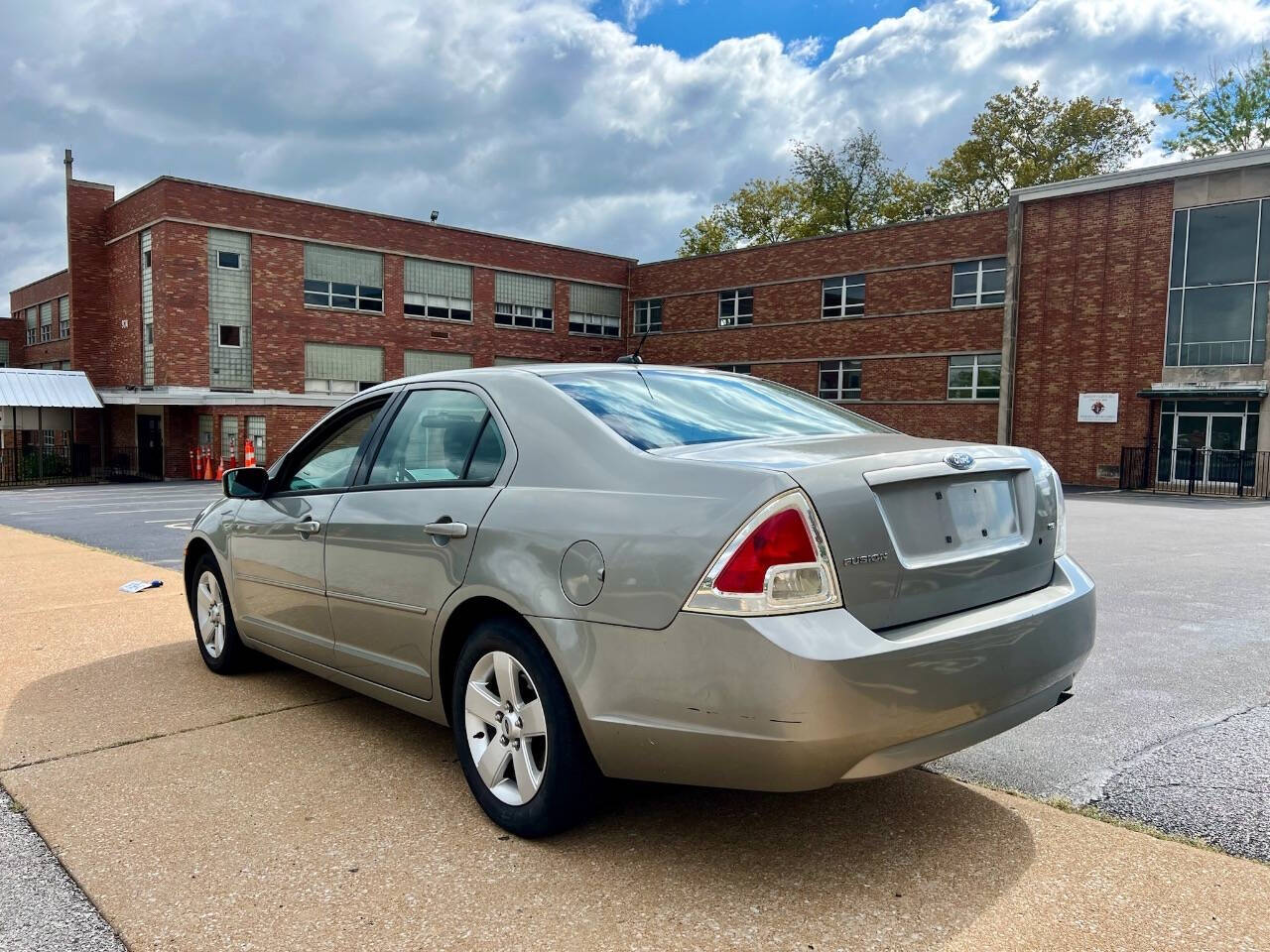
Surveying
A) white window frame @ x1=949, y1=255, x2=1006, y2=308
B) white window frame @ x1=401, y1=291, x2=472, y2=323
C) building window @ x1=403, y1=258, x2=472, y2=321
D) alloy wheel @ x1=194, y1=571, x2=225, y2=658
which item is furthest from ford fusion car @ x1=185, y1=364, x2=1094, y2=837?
building window @ x1=403, y1=258, x2=472, y2=321

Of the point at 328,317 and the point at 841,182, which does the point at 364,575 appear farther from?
the point at 841,182

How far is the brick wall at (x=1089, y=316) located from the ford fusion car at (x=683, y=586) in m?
28.1

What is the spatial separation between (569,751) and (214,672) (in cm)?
319

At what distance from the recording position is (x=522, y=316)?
136 ft

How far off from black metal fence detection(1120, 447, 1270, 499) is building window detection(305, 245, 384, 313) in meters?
27.1

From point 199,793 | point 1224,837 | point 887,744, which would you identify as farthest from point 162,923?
point 1224,837

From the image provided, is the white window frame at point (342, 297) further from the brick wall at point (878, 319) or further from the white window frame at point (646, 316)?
the brick wall at point (878, 319)

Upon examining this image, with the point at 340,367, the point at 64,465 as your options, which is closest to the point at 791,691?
the point at 340,367

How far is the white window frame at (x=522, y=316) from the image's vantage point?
4078 centimetres

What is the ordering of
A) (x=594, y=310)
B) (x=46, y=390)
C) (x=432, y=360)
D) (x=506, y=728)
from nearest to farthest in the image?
(x=506, y=728) < (x=46, y=390) < (x=432, y=360) < (x=594, y=310)

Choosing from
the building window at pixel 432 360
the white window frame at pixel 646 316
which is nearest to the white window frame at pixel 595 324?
the white window frame at pixel 646 316

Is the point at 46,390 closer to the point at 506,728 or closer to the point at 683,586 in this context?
the point at 506,728

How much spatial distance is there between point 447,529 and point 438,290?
122 feet

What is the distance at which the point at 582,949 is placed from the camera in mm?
2439
